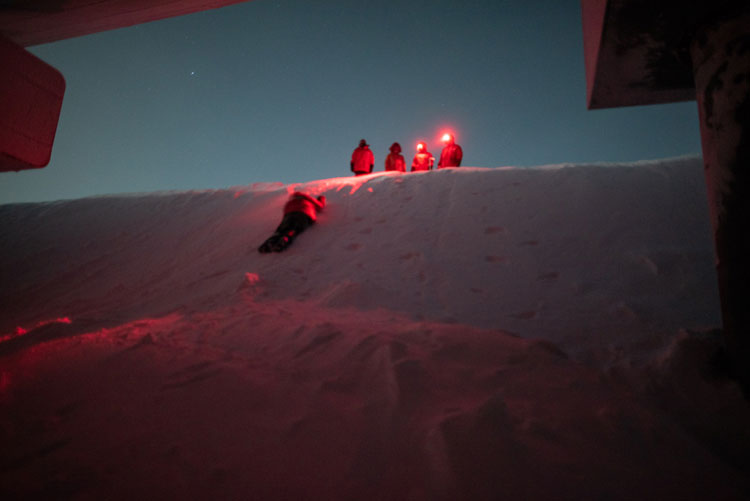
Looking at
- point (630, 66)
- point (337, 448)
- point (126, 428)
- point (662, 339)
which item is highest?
point (630, 66)

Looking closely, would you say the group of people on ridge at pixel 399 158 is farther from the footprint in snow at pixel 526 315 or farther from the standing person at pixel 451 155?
the footprint in snow at pixel 526 315

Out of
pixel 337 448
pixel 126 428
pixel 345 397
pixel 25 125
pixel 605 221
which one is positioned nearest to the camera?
pixel 337 448

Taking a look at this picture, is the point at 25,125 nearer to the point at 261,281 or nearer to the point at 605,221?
the point at 261,281

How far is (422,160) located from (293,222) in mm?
9082

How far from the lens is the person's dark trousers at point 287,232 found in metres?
5.16

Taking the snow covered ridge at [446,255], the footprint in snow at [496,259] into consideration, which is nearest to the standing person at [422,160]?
the snow covered ridge at [446,255]

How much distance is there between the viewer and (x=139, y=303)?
4184 mm

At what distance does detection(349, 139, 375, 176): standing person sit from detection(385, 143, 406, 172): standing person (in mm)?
884

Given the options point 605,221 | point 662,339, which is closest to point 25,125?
point 662,339

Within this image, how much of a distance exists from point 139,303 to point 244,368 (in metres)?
2.99

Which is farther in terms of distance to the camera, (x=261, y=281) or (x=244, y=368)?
(x=261, y=281)

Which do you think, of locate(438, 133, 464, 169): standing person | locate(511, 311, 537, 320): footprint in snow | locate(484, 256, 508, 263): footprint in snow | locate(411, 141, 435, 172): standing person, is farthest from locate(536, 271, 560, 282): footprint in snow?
locate(411, 141, 435, 172): standing person

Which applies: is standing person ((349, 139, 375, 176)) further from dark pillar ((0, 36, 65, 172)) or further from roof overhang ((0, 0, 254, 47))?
dark pillar ((0, 36, 65, 172))

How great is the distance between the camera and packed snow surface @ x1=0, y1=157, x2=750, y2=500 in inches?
50.9
